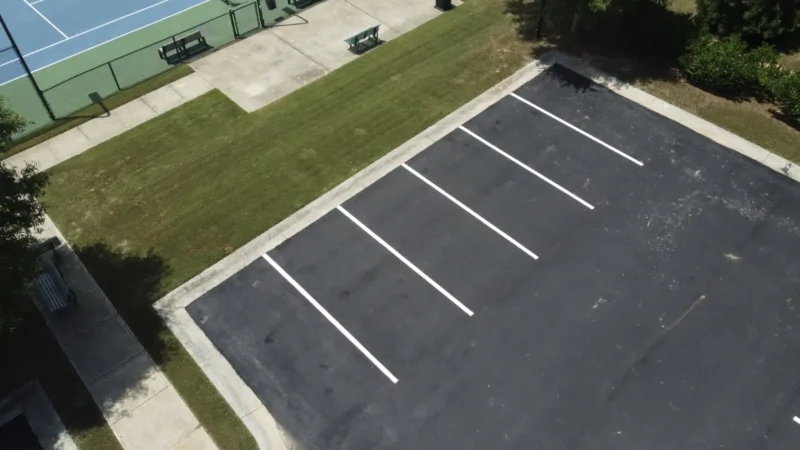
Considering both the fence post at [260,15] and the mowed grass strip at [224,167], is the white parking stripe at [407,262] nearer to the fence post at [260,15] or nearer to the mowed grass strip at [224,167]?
the mowed grass strip at [224,167]

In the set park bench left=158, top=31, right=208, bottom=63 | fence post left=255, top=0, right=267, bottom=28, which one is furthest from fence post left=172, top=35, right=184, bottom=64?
fence post left=255, top=0, right=267, bottom=28

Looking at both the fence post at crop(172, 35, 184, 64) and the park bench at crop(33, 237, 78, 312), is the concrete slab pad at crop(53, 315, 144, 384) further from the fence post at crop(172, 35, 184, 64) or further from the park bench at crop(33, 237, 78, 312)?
the fence post at crop(172, 35, 184, 64)

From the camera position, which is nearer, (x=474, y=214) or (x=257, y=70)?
(x=474, y=214)

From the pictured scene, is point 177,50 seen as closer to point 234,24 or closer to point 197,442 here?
point 234,24

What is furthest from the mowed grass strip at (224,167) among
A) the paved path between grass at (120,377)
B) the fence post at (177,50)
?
the fence post at (177,50)

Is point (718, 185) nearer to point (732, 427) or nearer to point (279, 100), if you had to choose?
point (732, 427)

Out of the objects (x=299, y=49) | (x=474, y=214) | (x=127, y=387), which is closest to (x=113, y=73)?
(x=299, y=49)
